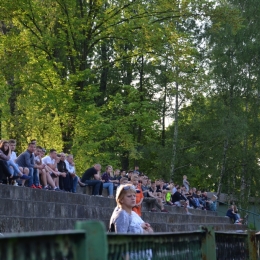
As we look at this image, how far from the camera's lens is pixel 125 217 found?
6828 mm

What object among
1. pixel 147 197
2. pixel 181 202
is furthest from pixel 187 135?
pixel 147 197

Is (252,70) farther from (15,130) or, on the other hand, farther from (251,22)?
(15,130)

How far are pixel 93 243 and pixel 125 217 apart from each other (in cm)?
367

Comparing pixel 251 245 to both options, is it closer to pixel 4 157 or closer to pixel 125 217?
pixel 125 217

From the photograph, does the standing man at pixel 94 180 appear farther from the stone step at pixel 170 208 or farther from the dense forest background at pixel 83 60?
the dense forest background at pixel 83 60

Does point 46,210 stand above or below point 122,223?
above

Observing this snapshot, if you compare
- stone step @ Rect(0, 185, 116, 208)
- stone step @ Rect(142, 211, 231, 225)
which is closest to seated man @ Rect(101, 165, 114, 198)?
stone step @ Rect(142, 211, 231, 225)

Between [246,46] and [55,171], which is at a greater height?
[246,46]

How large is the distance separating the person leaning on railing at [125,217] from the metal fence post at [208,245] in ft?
3.65

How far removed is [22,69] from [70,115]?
8.55ft

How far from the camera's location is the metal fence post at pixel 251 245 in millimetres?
7234

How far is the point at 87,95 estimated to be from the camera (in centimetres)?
3062

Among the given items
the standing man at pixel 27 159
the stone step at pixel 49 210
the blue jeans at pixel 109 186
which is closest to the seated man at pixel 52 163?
the stone step at pixel 49 210

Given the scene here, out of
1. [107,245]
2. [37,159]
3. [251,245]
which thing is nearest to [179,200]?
[37,159]
